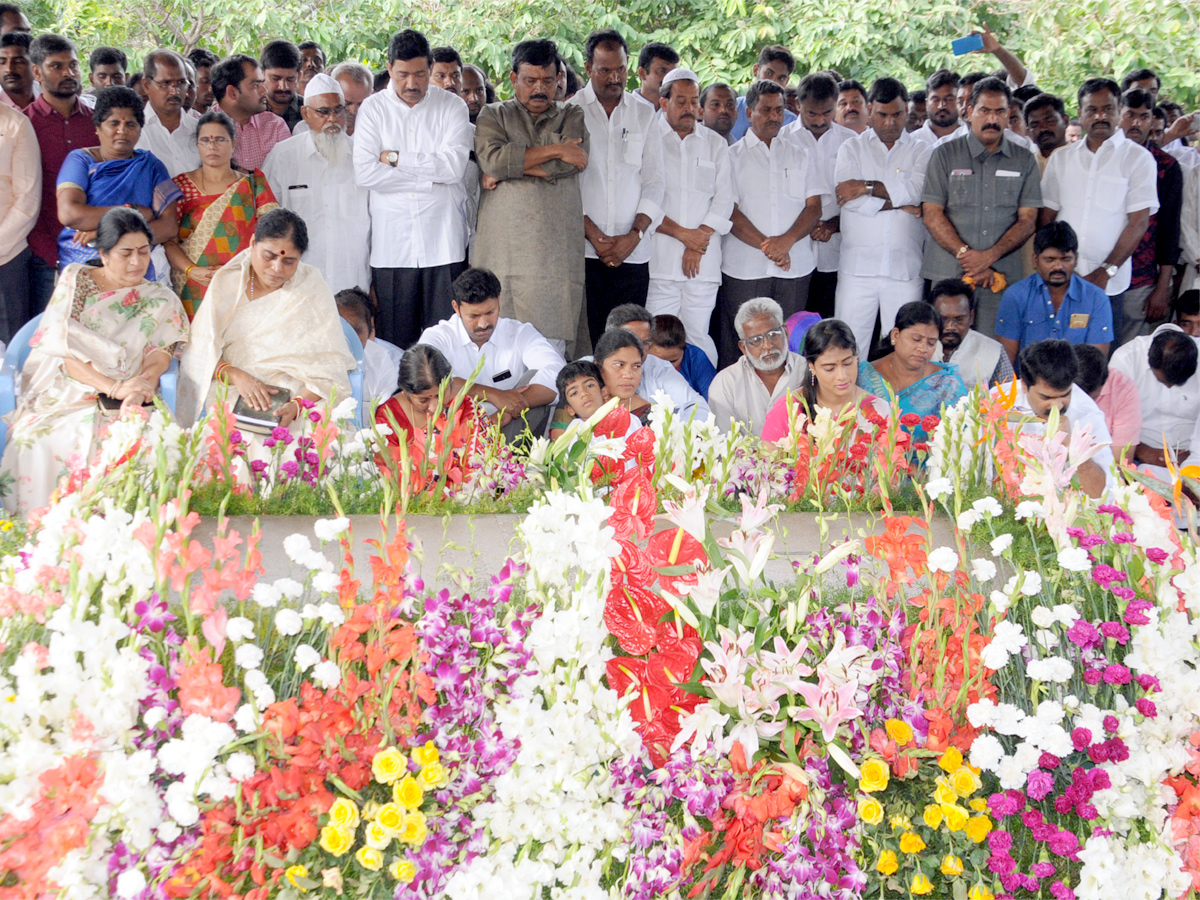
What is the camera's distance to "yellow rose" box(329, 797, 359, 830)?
1531mm

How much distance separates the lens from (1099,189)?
5410 mm

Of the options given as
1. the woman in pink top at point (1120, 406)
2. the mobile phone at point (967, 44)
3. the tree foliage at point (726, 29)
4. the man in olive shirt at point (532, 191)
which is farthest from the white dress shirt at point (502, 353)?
the tree foliage at point (726, 29)

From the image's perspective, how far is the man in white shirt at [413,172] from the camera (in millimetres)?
4637

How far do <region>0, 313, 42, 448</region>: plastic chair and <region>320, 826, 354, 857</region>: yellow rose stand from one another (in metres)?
2.62

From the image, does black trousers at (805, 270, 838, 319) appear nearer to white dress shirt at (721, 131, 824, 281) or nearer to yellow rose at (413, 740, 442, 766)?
white dress shirt at (721, 131, 824, 281)

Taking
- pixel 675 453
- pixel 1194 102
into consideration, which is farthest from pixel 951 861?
pixel 1194 102

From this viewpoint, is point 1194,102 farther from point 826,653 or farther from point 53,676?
point 53,676

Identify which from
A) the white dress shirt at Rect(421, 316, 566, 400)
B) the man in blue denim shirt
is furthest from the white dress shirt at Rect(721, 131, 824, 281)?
the white dress shirt at Rect(421, 316, 566, 400)

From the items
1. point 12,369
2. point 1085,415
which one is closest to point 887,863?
point 1085,415

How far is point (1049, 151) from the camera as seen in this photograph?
231 inches

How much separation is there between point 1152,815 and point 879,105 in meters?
4.35

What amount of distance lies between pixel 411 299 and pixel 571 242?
2.48 feet

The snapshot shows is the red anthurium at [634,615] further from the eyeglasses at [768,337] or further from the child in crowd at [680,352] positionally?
the child in crowd at [680,352]

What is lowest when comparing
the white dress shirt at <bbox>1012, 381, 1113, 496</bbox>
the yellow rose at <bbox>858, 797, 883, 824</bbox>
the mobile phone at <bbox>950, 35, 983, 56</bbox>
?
the yellow rose at <bbox>858, 797, 883, 824</bbox>
